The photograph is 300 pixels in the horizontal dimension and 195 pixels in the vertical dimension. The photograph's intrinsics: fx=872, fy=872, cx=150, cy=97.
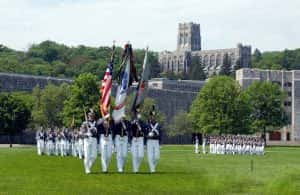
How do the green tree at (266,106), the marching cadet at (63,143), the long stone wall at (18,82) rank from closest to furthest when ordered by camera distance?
the marching cadet at (63,143) → the green tree at (266,106) → the long stone wall at (18,82)

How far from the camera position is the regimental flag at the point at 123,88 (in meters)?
30.3

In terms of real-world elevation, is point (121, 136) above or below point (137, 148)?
above

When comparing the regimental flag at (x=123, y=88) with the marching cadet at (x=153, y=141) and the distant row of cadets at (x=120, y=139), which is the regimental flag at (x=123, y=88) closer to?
the distant row of cadets at (x=120, y=139)

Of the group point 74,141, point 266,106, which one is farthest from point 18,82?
point 74,141

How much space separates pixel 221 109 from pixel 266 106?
12.5m

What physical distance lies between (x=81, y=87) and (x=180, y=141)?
142ft

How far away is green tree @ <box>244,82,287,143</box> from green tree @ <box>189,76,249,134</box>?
8.37 metres

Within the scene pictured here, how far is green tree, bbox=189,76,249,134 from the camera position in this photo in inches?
4085

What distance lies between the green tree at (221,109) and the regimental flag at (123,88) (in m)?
72.1

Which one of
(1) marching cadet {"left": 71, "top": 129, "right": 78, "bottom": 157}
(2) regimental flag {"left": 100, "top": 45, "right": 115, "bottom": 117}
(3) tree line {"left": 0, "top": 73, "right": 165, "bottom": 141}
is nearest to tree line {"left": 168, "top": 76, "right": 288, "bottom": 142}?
(3) tree line {"left": 0, "top": 73, "right": 165, "bottom": 141}

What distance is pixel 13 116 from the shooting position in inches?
3853

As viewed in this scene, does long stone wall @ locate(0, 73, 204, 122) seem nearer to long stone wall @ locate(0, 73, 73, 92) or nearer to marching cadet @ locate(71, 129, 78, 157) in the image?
long stone wall @ locate(0, 73, 73, 92)

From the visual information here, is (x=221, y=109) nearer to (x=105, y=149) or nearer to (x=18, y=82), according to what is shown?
(x=18, y=82)

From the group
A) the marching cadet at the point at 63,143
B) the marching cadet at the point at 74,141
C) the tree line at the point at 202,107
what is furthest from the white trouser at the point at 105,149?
the tree line at the point at 202,107
